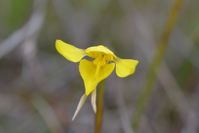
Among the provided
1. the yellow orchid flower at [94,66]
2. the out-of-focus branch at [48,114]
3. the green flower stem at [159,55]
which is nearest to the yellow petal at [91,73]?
the yellow orchid flower at [94,66]

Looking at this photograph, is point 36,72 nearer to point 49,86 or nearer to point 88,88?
point 49,86

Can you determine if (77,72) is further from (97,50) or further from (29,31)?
(97,50)

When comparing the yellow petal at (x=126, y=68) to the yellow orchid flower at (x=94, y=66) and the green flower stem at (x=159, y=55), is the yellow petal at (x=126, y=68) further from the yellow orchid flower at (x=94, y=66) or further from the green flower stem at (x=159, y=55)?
the green flower stem at (x=159, y=55)

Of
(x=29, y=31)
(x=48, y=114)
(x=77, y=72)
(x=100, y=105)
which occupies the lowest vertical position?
(x=77, y=72)

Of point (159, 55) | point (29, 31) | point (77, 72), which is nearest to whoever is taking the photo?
point (159, 55)

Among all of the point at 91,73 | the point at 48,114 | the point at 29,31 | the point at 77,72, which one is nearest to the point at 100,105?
the point at 91,73

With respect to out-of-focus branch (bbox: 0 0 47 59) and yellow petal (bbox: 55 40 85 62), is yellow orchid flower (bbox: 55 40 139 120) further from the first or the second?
out-of-focus branch (bbox: 0 0 47 59)
